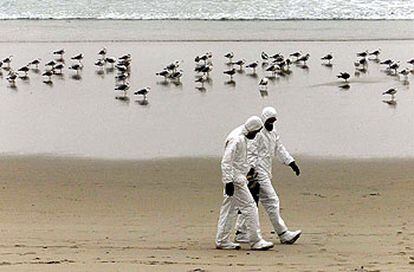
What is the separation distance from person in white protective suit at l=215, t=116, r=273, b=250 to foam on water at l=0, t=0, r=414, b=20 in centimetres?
2678

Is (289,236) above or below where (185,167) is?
below

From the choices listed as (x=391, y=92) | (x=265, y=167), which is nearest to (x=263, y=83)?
(x=391, y=92)

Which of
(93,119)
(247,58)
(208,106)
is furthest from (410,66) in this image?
(93,119)

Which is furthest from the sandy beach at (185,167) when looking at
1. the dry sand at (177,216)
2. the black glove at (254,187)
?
the black glove at (254,187)

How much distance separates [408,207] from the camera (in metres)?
11.6

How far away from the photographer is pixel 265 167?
995cm

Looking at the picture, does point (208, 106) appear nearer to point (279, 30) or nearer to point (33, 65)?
point (33, 65)

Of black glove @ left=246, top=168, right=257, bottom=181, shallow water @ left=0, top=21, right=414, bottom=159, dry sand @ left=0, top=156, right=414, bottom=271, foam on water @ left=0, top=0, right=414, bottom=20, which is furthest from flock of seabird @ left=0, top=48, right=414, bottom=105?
foam on water @ left=0, top=0, right=414, bottom=20

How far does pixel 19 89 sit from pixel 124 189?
27.7 ft

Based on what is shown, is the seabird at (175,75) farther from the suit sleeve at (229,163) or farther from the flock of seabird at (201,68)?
the suit sleeve at (229,163)

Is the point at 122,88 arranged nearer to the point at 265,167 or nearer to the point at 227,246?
the point at 265,167

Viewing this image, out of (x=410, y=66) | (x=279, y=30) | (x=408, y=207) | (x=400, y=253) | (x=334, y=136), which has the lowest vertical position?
(x=400, y=253)

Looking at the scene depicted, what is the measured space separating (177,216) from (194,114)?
6419 millimetres

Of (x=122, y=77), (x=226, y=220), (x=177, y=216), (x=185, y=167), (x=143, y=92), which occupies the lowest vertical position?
(x=226, y=220)
